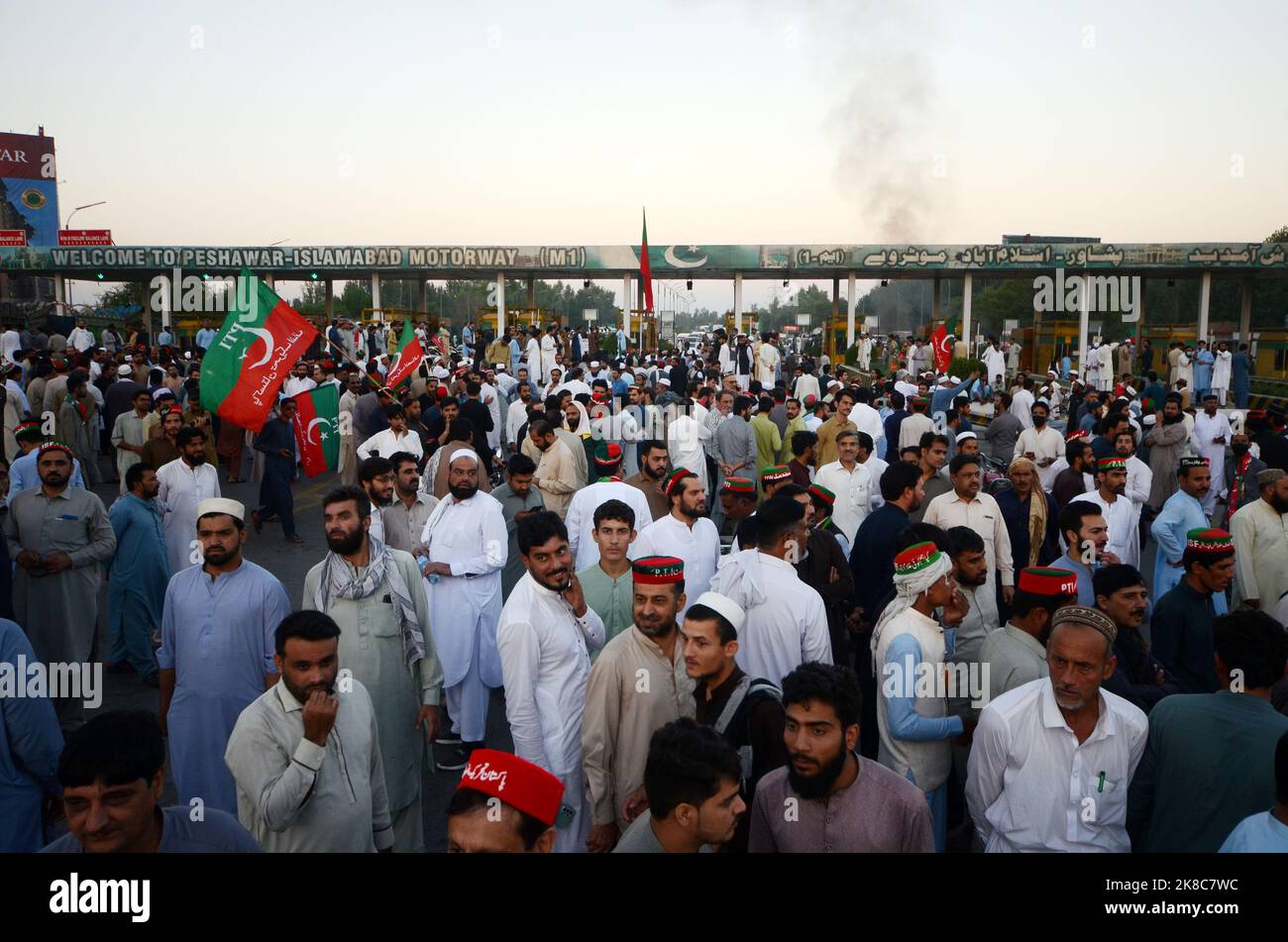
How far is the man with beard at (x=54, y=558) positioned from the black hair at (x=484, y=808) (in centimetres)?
479

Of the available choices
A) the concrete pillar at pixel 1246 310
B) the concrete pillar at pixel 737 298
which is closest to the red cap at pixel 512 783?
the concrete pillar at pixel 737 298

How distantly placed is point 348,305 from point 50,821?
69.8 m

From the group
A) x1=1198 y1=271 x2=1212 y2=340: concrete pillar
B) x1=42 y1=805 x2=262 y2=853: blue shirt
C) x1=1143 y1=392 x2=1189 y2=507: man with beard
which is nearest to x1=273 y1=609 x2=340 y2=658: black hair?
x1=42 y1=805 x2=262 y2=853: blue shirt

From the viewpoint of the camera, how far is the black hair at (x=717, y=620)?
3574 mm

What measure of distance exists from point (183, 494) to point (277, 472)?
4.14 metres

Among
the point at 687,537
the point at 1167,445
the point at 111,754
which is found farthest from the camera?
the point at 1167,445

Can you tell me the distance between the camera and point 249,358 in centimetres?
802

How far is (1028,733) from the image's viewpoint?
343 centimetres

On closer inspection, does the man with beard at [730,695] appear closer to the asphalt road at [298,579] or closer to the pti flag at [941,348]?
the asphalt road at [298,579]

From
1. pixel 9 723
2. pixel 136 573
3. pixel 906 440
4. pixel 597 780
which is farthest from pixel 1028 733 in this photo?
pixel 906 440

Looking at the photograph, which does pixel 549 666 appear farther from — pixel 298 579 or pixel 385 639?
pixel 298 579

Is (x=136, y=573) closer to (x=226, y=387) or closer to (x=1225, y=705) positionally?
(x=226, y=387)

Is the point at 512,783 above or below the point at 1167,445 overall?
below

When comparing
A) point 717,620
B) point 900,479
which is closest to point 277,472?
point 900,479
